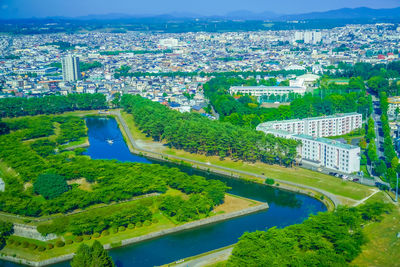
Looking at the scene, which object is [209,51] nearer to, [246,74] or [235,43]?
[235,43]

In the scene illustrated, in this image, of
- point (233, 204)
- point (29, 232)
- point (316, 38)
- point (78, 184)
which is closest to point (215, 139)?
point (233, 204)

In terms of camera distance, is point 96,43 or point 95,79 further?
point 96,43

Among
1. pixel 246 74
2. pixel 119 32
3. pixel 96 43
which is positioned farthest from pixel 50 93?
pixel 119 32

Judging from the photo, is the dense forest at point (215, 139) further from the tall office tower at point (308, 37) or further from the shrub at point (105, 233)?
the tall office tower at point (308, 37)

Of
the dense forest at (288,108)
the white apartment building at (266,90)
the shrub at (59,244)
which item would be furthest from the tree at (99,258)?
the white apartment building at (266,90)

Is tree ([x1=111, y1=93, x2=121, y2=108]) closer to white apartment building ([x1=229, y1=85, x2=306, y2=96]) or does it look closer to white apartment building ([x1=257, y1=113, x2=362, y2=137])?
white apartment building ([x1=229, y1=85, x2=306, y2=96])

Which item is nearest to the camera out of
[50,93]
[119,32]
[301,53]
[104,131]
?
[104,131]
